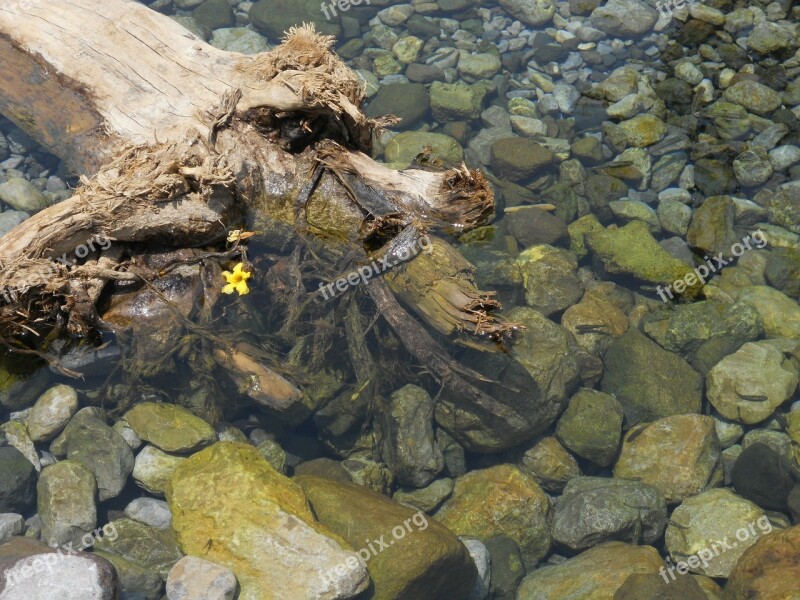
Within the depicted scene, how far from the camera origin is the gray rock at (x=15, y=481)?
4797mm

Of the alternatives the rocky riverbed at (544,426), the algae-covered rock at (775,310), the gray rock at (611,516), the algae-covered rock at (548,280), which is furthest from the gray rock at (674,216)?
the gray rock at (611,516)

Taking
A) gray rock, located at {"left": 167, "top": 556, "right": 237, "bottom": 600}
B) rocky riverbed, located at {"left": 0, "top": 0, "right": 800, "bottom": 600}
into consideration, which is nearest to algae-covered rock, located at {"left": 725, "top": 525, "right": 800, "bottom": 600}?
rocky riverbed, located at {"left": 0, "top": 0, "right": 800, "bottom": 600}

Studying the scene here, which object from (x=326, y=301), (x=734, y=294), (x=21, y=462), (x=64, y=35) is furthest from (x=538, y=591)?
(x=64, y=35)

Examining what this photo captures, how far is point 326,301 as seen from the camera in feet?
17.6

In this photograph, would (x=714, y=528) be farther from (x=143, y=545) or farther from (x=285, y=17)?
(x=285, y=17)

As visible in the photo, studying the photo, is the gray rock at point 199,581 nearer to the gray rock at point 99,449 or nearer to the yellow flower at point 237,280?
the gray rock at point 99,449

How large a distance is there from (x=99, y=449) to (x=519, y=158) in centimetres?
503

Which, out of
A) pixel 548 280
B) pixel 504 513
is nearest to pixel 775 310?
pixel 548 280

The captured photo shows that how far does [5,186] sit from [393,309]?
14.3ft

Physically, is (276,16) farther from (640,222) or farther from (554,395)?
(554,395)

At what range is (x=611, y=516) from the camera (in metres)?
4.86

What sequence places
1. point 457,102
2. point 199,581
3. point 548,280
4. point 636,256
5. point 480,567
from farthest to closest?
point 457,102
point 636,256
point 548,280
point 480,567
point 199,581

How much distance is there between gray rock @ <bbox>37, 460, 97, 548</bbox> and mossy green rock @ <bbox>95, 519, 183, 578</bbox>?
0.18 meters

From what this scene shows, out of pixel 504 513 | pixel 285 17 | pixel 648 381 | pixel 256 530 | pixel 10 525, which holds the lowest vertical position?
pixel 504 513
